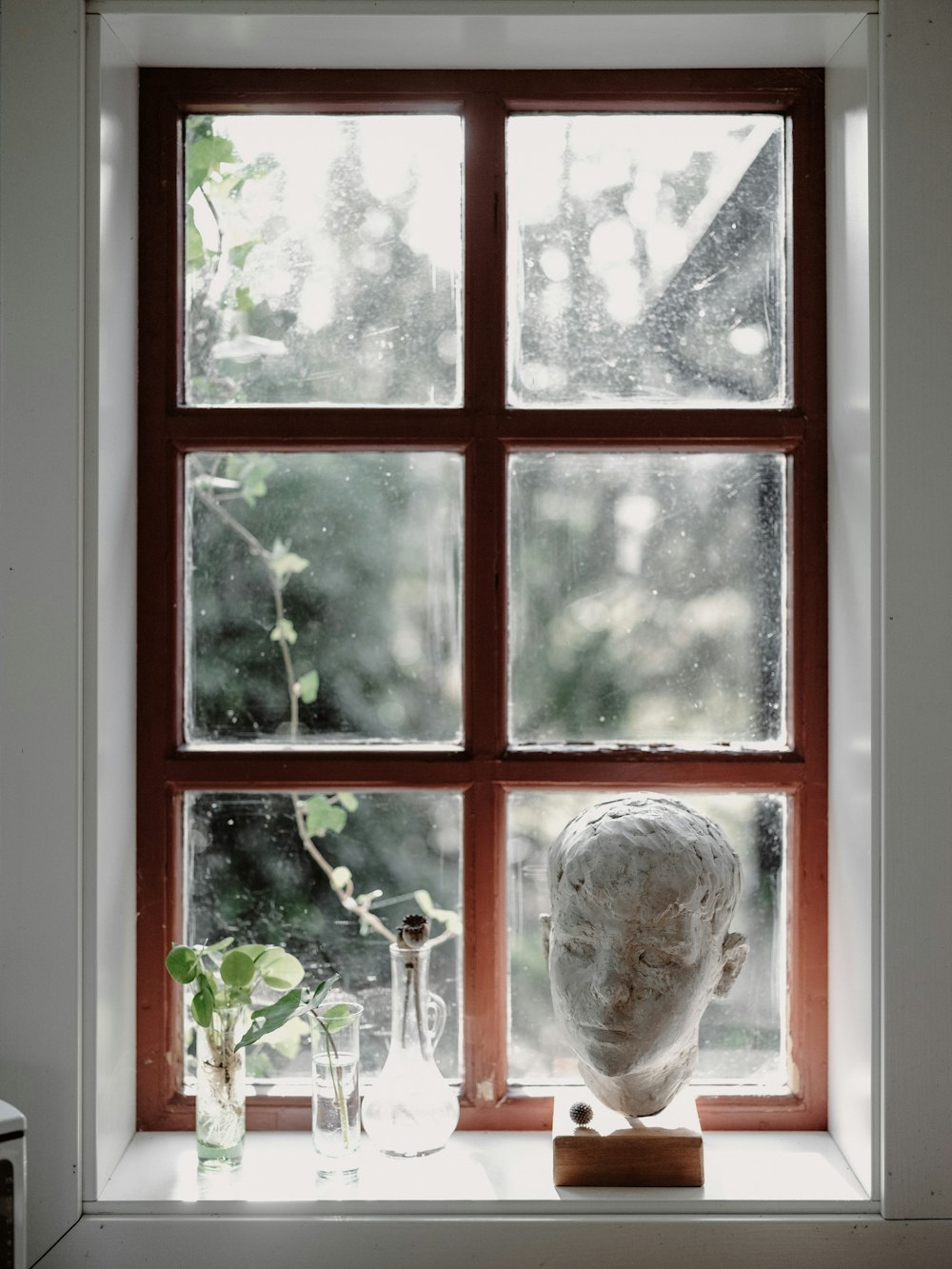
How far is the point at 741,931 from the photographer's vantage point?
5.38 feet

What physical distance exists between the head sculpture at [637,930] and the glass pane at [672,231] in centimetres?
66

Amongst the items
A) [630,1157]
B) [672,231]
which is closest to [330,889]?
[630,1157]

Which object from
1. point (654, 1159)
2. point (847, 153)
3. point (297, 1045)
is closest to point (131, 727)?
point (297, 1045)

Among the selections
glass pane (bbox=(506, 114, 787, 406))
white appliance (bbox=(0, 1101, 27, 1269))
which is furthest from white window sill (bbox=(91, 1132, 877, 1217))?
glass pane (bbox=(506, 114, 787, 406))

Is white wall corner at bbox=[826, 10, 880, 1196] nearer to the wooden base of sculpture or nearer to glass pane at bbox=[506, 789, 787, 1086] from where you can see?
glass pane at bbox=[506, 789, 787, 1086]

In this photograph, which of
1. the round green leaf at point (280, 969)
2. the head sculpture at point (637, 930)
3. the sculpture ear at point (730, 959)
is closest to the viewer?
the head sculpture at point (637, 930)

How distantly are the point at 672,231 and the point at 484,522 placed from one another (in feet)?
1.69

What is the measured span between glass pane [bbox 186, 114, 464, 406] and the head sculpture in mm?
714

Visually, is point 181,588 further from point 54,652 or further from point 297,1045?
point 297,1045

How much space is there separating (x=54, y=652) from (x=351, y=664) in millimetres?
426

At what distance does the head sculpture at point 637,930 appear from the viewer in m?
1.31

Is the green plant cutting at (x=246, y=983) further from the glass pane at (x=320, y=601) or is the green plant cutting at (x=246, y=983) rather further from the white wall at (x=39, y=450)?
the glass pane at (x=320, y=601)

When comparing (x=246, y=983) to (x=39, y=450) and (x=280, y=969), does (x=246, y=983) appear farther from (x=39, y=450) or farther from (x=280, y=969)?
(x=39, y=450)

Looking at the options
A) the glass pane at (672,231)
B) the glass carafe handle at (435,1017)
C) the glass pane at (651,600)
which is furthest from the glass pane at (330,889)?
the glass pane at (672,231)
